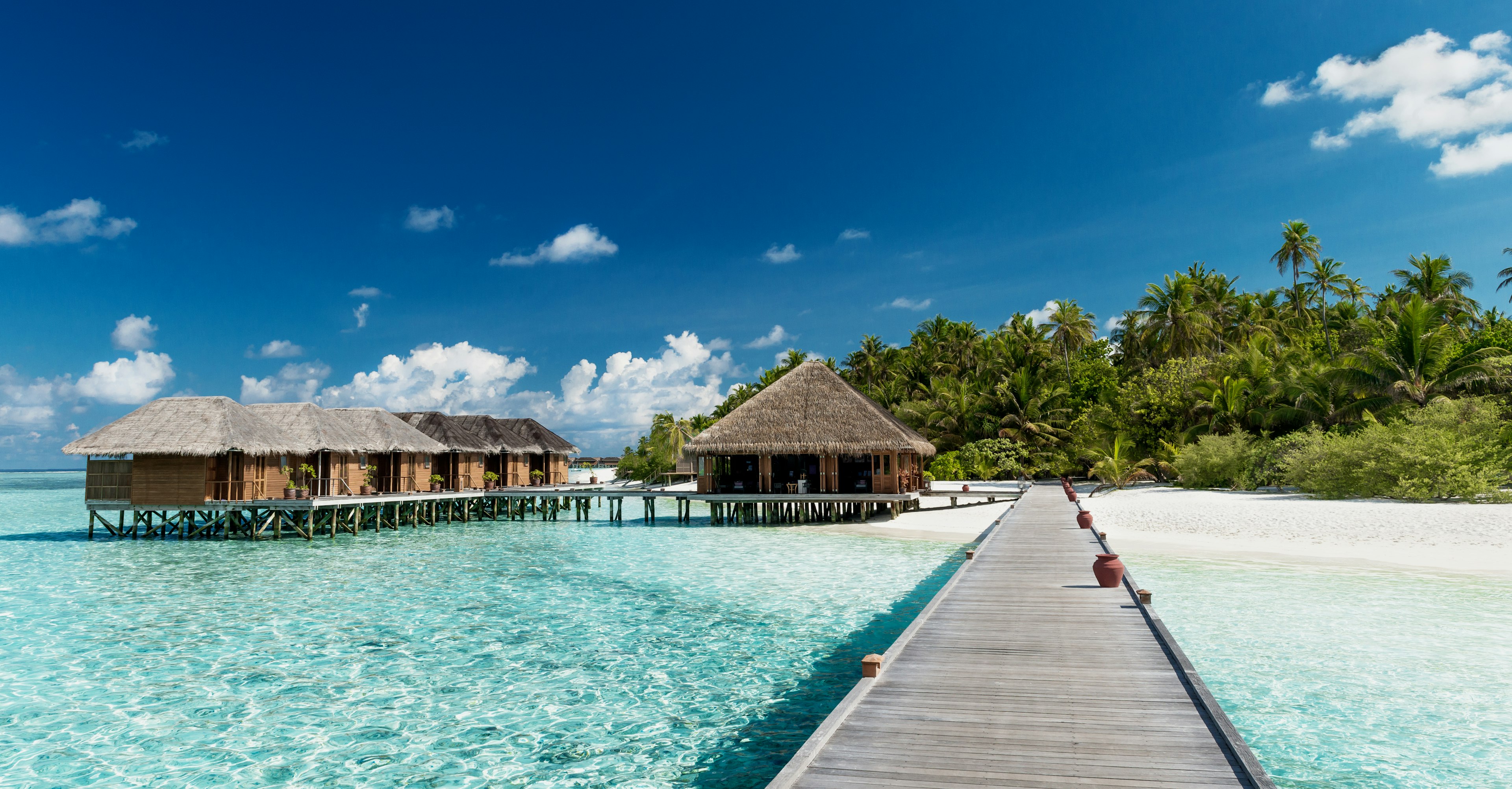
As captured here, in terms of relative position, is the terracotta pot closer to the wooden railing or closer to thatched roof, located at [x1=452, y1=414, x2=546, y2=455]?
the wooden railing

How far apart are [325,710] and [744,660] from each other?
14.0ft

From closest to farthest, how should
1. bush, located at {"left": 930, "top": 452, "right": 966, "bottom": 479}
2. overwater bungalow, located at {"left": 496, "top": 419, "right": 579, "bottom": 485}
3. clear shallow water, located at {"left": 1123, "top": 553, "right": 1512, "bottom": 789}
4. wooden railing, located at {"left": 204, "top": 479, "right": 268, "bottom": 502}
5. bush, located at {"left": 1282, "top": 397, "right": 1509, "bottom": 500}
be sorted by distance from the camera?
clear shallow water, located at {"left": 1123, "top": 553, "right": 1512, "bottom": 789}
bush, located at {"left": 1282, "top": 397, "right": 1509, "bottom": 500}
wooden railing, located at {"left": 204, "top": 479, "right": 268, "bottom": 502}
overwater bungalow, located at {"left": 496, "top": 419, "right": 579, "bottom": 485}
bush, located at {"left": 930, "top": 452, "right": 966, "bottom": 479}

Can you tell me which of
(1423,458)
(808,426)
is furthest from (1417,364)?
(808,426)

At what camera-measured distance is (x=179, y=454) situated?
21.8 metres

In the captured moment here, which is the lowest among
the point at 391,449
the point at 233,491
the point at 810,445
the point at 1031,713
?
the point at 1031,713

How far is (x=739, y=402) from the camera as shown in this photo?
54.4 meters

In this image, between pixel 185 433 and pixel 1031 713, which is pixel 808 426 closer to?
pixel 185 433

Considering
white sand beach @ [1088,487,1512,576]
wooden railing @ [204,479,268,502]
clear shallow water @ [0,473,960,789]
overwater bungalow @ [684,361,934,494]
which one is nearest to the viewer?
clear shallow water @ [0,473,960,789]

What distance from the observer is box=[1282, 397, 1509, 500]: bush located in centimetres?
1922

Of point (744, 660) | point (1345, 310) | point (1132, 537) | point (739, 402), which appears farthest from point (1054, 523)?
point (739, 402)

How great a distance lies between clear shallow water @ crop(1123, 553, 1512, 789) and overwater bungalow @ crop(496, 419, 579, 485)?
3032cm

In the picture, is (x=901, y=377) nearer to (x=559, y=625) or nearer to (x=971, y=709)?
(x=559, y=625)

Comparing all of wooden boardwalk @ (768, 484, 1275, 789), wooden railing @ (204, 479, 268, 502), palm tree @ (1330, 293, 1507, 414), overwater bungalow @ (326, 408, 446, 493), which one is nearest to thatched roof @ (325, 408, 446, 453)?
overwater bungalow @ (326, 408, 446, 493)

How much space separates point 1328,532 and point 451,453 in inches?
1177
